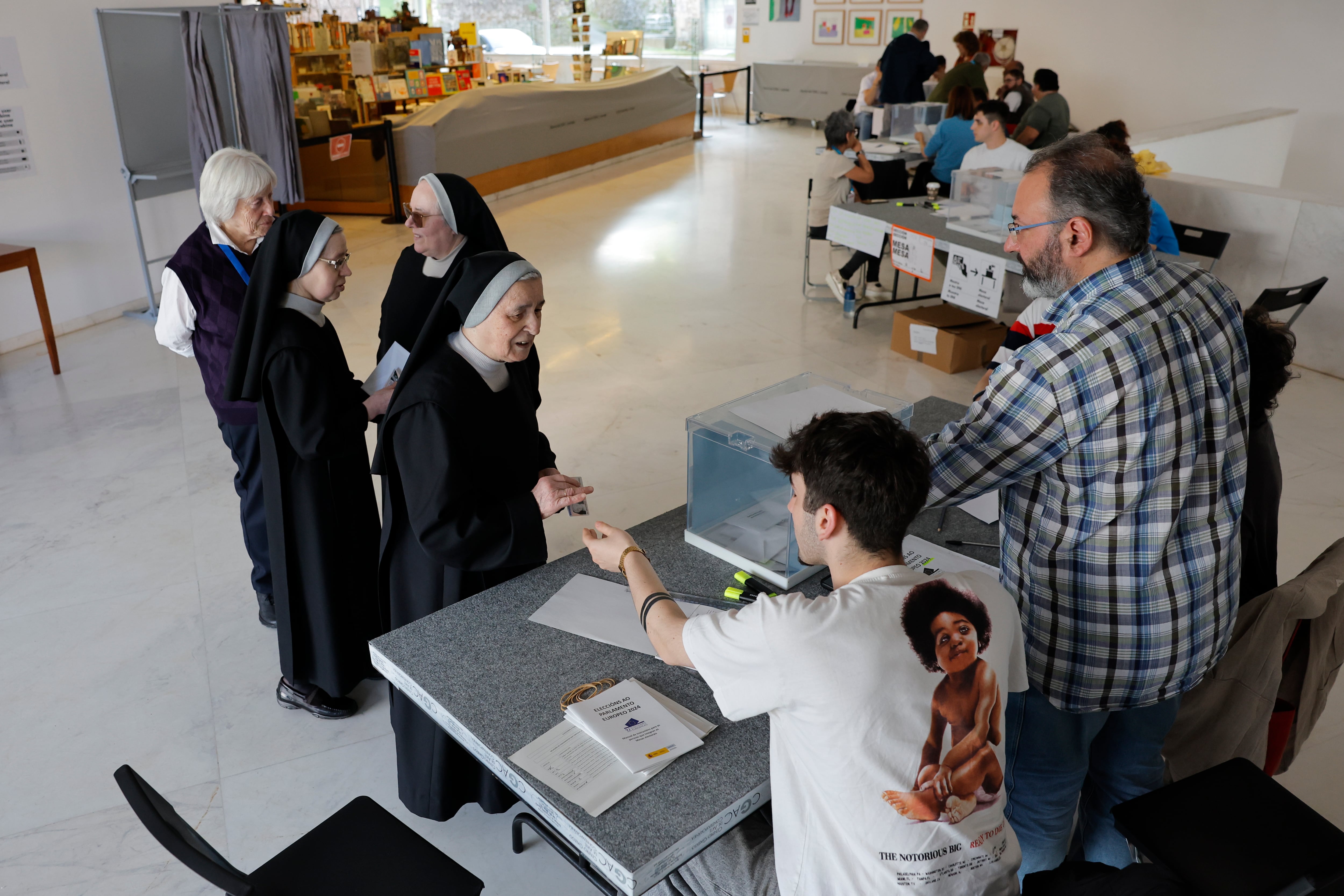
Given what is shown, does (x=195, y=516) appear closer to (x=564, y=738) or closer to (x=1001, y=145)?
(x=564, y=738)

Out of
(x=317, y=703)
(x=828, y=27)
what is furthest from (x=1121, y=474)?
(x=828, y=27)

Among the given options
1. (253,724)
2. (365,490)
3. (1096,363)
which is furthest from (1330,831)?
(253,724)

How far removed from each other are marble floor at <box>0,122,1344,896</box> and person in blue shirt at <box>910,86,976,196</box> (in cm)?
128

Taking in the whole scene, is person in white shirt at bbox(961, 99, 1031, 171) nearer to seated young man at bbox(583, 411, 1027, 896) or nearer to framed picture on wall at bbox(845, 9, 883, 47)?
seated young man at bbox(583, 411, 1027, 896)

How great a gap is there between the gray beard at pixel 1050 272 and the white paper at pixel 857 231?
4.01 metres

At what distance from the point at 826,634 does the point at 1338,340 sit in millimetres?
5532

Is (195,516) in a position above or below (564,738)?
below

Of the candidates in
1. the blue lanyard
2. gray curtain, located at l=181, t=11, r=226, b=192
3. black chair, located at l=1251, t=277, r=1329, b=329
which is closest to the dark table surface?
the blue lanyard

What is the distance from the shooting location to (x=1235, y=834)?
1.73 m

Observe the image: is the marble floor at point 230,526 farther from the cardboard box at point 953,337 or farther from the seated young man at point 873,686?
the seated young man at point 873,686

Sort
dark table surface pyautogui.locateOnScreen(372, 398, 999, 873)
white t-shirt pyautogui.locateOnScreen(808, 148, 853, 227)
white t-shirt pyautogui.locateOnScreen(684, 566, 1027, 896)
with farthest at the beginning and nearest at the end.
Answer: white t-shirt pyautogui.locateOnScreen(808, 148, 853, 227), dark table surface pyautogui.locateOnScreen(372, 398, 999, 873), white t-shirt pyautogui.locateOnScreen(684, 566, 1027, 896)

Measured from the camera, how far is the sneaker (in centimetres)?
656

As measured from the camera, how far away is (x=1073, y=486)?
5.43 ft

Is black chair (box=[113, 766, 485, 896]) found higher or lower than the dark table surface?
lower
